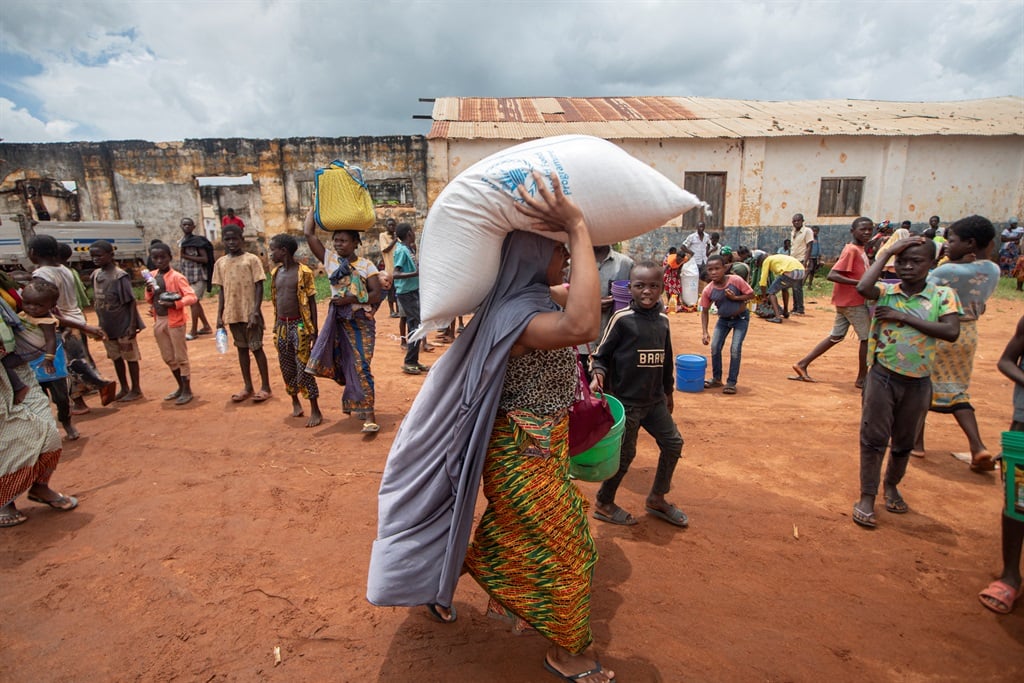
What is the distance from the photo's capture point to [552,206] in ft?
5.54

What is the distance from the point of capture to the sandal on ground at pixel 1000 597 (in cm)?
260

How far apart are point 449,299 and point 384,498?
0.82 meters

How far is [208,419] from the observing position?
549cm

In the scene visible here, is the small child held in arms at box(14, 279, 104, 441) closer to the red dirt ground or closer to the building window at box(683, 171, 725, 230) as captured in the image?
the red dirt ground

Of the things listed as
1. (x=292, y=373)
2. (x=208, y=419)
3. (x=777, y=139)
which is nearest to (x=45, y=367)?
(x=208, y=419)

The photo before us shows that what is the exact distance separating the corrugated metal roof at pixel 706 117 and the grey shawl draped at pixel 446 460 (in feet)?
45.3

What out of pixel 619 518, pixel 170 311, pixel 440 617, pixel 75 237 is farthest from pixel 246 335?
pixel 75 237

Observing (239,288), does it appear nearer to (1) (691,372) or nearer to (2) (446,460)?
(2) (446,460)

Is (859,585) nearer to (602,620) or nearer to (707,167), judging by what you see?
(602,620)

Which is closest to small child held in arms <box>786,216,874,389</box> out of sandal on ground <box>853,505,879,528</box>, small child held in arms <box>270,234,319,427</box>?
sandal on ground <box>853,505,879,528</box>

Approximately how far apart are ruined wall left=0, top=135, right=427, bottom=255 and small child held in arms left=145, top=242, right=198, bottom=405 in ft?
32.6

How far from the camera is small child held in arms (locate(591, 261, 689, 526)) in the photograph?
3.14m

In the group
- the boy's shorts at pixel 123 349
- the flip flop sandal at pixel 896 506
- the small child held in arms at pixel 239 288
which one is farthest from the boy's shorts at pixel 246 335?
the flip flop sandal at pixel 896 506

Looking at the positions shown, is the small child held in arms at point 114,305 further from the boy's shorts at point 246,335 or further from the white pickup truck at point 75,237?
the white pickup truck at point 75,237
